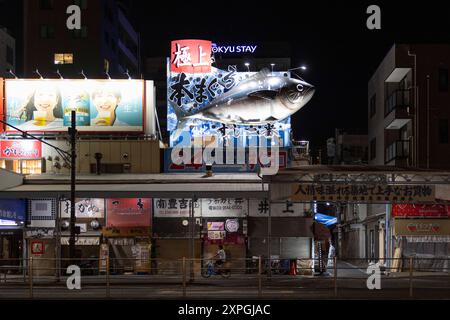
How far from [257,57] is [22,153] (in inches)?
2406

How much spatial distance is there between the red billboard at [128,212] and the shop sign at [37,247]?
357cm

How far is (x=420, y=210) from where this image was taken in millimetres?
35125

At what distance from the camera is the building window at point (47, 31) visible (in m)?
74.7

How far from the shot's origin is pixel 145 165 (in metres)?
41.3

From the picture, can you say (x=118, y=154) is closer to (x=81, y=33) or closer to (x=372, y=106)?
(x=372, y=106)

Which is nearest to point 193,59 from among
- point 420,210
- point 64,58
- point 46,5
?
point 420,210

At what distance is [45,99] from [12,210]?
8.83 meters

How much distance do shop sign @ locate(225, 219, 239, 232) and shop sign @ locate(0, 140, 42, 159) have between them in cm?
1107

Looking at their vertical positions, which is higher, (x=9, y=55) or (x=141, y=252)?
(x=9, y=55)

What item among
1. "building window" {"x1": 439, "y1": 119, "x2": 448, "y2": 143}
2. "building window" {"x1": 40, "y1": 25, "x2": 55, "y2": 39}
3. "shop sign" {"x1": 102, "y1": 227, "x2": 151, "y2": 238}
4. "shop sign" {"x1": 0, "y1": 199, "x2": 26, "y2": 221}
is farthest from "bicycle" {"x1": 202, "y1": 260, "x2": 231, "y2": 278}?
"building window" {"x1": 40, "y1": 25, "x2": 55, "y2": 39}

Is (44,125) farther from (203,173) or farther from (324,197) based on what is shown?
(324,197)

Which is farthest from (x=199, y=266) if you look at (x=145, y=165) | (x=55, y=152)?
(x=55, y=152)

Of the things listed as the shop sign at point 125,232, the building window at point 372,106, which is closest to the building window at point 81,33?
the building window at point 372,106

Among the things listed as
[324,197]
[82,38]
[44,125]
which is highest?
[82,38]
